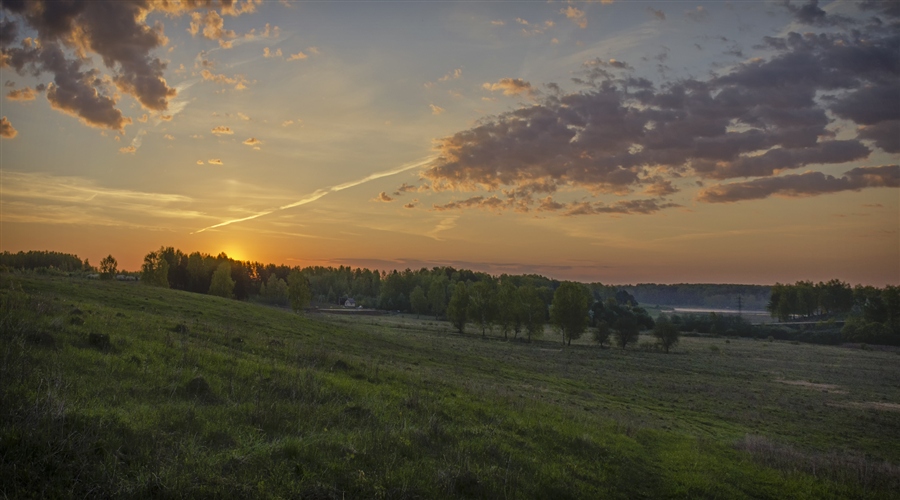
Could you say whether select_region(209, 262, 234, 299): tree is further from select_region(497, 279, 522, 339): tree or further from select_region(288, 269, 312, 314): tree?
select_region(497, 279, 522, 339): tree

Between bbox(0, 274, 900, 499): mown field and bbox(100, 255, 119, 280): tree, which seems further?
bbox(100, 255, 119, 280): tree

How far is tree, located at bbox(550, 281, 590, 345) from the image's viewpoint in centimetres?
9631

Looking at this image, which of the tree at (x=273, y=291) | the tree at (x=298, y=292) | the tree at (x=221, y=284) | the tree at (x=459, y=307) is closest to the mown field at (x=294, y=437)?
the tree at (x=459, y=307)

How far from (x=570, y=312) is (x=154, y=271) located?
292 feet

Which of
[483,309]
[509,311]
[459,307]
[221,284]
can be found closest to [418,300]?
[459,307]

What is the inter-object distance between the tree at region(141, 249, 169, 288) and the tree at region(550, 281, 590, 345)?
274 feet

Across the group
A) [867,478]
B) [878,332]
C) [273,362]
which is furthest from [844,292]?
[273,362]

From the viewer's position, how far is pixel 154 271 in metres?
99.0

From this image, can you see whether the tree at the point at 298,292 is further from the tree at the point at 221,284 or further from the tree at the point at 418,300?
the tree at the point at 418,300

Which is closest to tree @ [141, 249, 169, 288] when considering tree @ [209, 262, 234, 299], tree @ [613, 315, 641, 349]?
tree @ [209, 262, 234, 299]

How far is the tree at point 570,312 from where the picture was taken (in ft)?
316

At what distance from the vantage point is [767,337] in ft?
470

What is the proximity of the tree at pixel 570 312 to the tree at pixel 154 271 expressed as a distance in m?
83.6

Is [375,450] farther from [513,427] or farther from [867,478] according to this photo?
[867,478]
